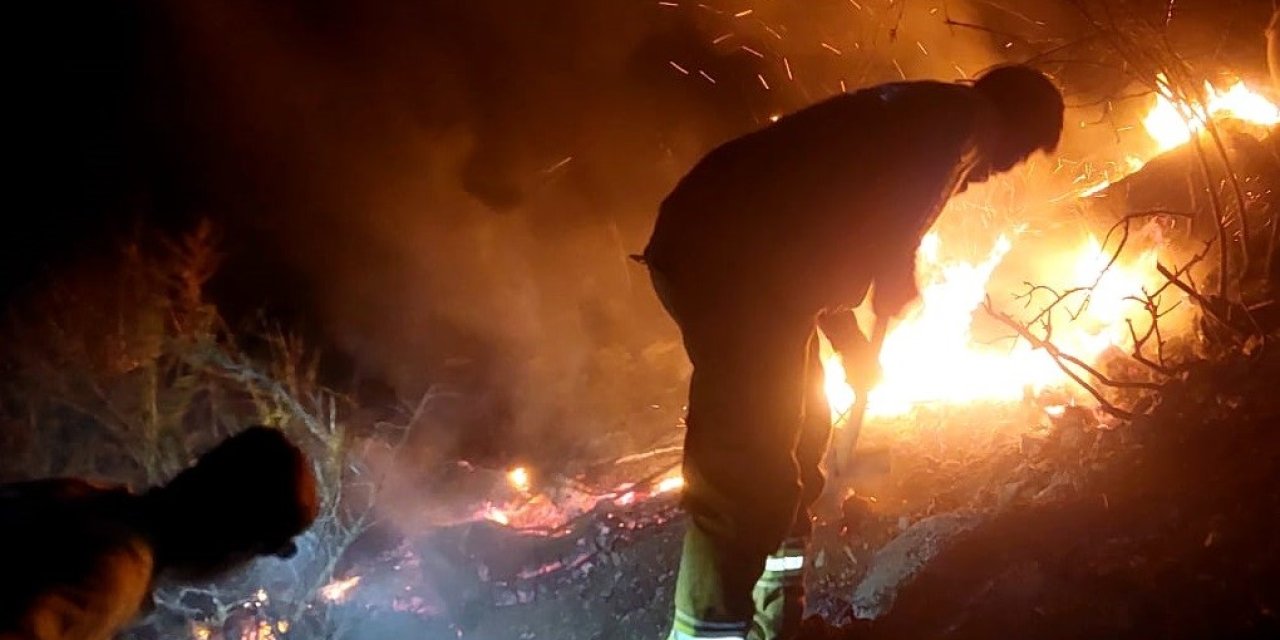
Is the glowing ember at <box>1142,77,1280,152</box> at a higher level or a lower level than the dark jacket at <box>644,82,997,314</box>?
higher

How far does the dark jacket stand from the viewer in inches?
108

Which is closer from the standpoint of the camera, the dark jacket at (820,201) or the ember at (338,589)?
the dark jacket at (820,201)

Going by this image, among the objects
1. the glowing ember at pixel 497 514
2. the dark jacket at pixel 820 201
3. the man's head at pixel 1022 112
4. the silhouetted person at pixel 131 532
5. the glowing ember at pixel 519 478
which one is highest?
the man's head at pixel 1022 112

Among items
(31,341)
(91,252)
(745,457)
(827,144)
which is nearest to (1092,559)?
(745,457)

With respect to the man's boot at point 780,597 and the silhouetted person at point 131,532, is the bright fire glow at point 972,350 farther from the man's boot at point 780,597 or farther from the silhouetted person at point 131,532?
the silhouetted person at point 131,532

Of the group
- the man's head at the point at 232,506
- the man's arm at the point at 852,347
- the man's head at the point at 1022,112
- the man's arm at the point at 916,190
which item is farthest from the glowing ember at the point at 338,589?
the man's head at the point at 1022,112

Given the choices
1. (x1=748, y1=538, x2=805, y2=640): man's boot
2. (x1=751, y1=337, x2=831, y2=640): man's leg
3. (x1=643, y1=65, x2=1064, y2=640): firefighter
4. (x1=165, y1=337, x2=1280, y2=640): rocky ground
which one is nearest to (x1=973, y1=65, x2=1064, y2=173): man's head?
(x1=643, y1=65, x2=1064, y2=640): firefighter

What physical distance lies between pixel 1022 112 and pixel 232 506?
8.51 feet

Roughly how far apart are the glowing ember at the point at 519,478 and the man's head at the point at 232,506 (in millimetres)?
4264

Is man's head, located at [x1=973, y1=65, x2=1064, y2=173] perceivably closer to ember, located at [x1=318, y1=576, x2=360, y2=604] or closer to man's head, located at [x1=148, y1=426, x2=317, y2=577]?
man's head, located at [x1=148, y1=426, x2=317, y2=577]

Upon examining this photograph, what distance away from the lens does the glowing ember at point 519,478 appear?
6395 mm

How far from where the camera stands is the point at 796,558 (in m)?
3.05

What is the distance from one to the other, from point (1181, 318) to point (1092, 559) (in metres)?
2.50

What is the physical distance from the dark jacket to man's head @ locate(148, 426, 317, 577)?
123 cm
